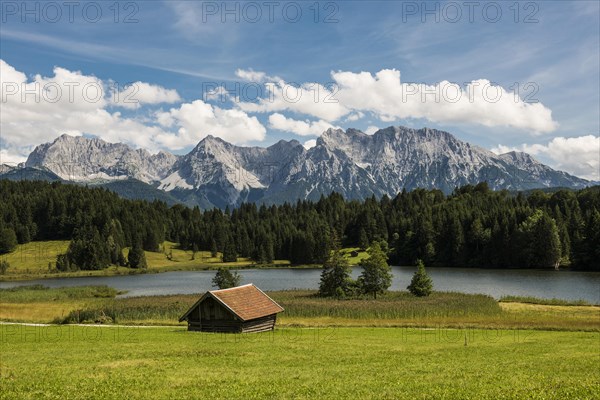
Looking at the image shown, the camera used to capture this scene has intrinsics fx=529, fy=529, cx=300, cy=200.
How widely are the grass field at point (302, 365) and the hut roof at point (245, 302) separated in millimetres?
2715

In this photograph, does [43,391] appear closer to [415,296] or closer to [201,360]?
[201,360]

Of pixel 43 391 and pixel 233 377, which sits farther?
pixel 233 377

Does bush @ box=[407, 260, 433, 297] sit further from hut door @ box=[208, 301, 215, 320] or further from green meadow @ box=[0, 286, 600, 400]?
hut door @ box=[208, 301, 215, 320]

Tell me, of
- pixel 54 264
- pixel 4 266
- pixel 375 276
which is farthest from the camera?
pixel 54 264

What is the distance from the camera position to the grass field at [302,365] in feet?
72.4

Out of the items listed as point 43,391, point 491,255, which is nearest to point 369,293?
point 43,391

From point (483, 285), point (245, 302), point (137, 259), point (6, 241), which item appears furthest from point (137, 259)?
point (245, 302)

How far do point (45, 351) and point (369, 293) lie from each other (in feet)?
189

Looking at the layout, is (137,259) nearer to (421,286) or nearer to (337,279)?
(337,279)

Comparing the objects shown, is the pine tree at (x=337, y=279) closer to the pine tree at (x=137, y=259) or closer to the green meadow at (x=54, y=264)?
the green meadow at (x=54, y=264)

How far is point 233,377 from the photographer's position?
2583cm

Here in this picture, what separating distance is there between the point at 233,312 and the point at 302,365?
784 inches

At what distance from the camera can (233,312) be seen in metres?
49.4

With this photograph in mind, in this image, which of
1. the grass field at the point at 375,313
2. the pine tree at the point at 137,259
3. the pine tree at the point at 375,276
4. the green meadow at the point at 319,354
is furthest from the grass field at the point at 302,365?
the pine tree at the point at 137,259
